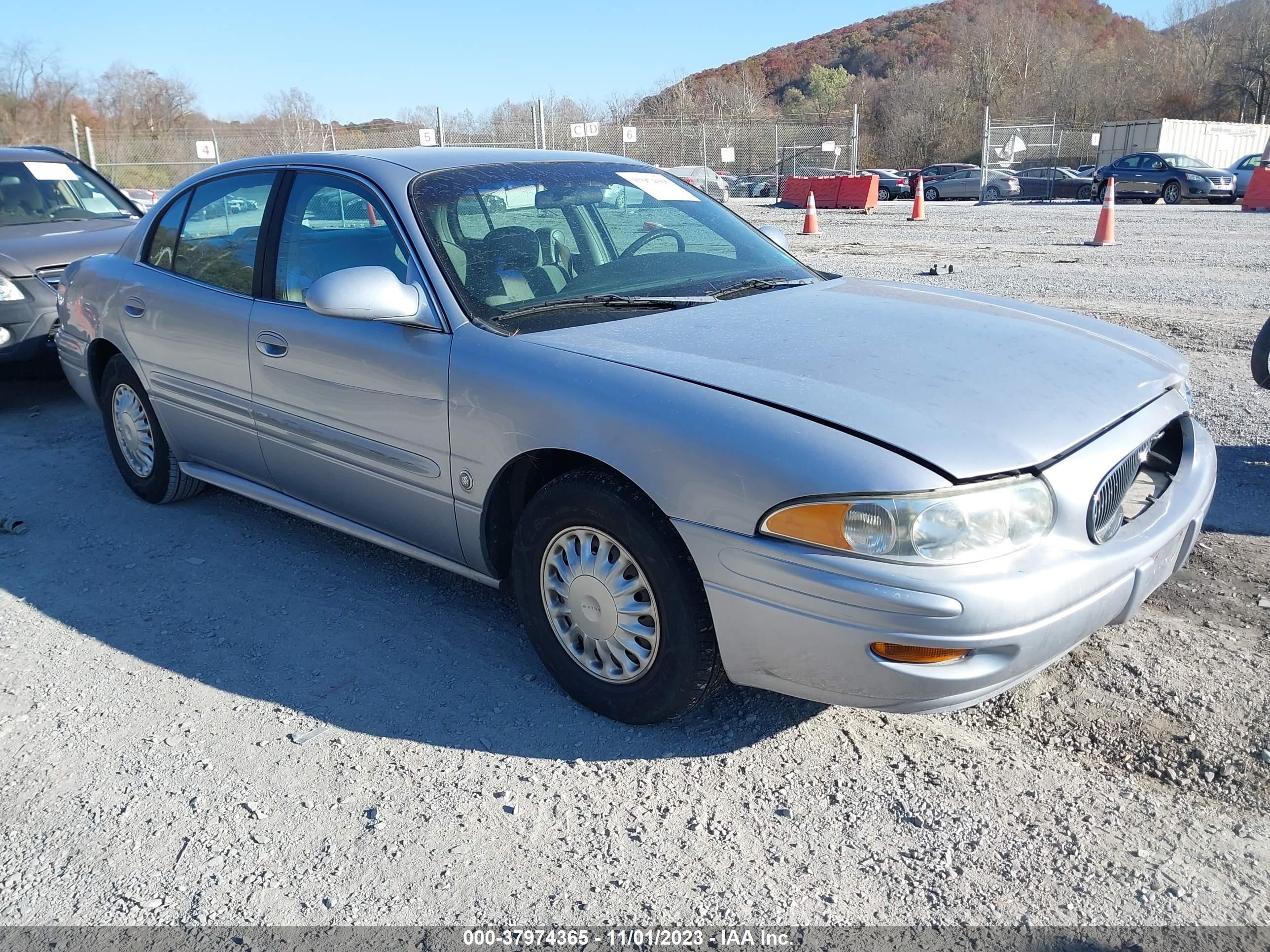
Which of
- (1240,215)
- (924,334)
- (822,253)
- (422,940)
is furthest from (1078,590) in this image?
(1240,215)

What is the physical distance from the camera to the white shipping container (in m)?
37.7

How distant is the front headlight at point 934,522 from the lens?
7.61 feet

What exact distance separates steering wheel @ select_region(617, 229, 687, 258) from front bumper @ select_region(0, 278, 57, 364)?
4751mm

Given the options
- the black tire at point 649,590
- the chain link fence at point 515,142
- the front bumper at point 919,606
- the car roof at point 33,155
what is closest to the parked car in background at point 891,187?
the chain link fence at point 515,142

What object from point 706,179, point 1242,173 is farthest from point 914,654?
point 1242,173

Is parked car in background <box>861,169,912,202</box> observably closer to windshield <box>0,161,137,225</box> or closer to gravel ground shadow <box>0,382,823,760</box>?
windshield <box>0,161,137,225</box>

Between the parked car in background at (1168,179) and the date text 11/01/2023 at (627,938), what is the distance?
91.4 ft

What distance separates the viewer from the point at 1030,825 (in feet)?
8.06

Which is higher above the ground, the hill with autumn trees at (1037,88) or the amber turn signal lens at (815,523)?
the hill with autumn trees at (1037,88)

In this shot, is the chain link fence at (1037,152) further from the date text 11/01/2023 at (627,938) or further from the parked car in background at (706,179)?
the date text 11/01/2023 at (627,938)

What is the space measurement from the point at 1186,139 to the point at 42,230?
136 feet

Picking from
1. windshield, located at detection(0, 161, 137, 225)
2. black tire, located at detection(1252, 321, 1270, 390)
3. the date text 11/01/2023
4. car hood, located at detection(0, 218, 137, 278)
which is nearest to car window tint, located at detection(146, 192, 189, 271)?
car hood, located at detection(0, 218, 137, 278)

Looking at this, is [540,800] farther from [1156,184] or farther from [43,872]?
[1156,184]

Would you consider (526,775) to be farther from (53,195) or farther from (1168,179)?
(1168,179)
